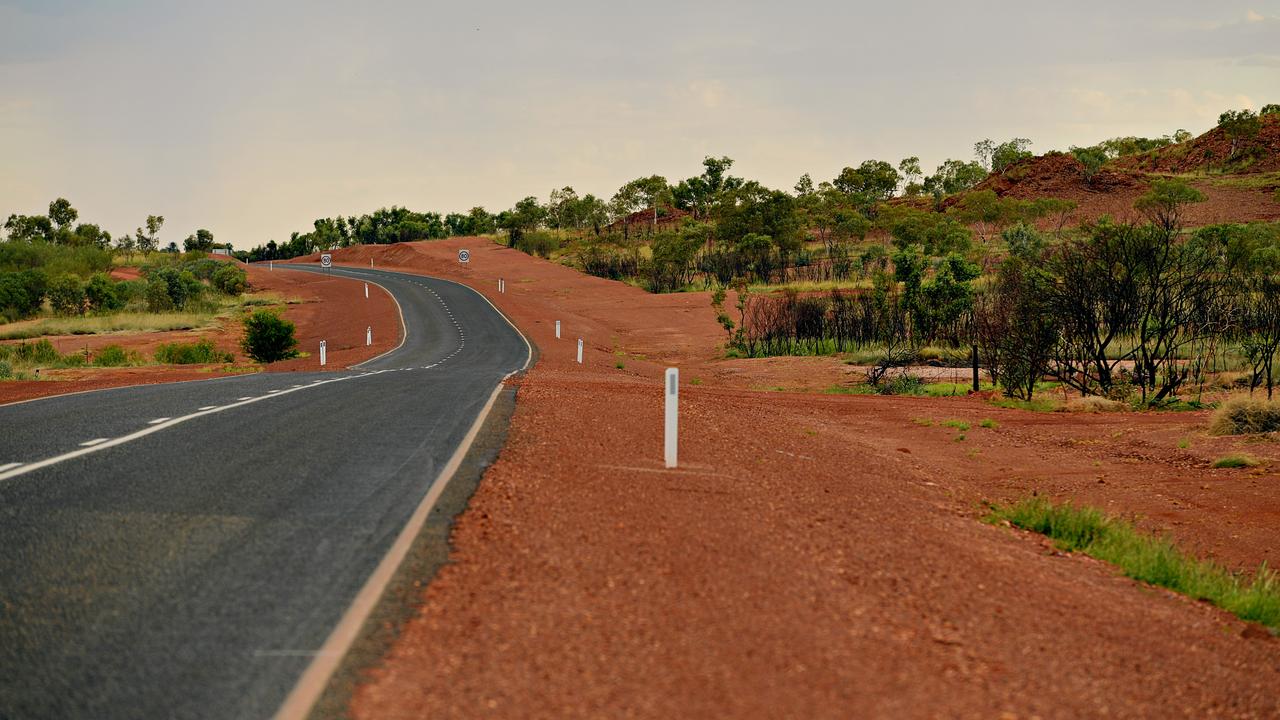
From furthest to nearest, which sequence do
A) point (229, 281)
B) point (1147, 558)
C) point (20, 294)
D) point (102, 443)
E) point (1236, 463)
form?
1. point (229, 281)
2. point (20, 294)
3. point (1236, 463)
4. point (102, 443)
5. point (1147, 558)

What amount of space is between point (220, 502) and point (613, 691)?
171 inches

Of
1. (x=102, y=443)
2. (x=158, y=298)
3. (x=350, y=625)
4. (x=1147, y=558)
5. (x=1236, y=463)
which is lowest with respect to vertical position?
(x=1236, y=463)

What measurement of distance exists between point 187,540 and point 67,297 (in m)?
73.4

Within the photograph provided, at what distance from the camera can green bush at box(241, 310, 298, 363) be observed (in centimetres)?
4338

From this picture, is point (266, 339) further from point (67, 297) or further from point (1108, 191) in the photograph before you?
point (1108, 191)

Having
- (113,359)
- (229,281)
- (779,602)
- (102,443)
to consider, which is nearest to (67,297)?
(229,281)

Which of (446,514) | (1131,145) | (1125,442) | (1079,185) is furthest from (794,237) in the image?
(1131,145)

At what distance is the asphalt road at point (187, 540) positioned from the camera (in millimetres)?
4203

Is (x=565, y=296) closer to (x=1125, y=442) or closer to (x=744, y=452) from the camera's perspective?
(x=1125, y=442)

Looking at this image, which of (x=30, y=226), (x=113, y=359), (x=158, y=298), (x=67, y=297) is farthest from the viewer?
(x=30, y=226)

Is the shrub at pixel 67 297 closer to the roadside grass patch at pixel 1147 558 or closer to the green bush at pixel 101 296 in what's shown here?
the green bush at pixel 101 296

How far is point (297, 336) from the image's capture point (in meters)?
57.2

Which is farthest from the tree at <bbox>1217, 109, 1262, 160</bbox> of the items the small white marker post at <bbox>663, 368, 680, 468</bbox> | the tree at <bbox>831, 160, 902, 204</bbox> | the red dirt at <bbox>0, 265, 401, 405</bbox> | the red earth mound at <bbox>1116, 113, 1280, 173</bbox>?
the small white marker post at <bbox>663, 368, 680, 468</bbox>

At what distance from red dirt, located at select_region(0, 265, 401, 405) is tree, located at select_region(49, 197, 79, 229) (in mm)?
58950
